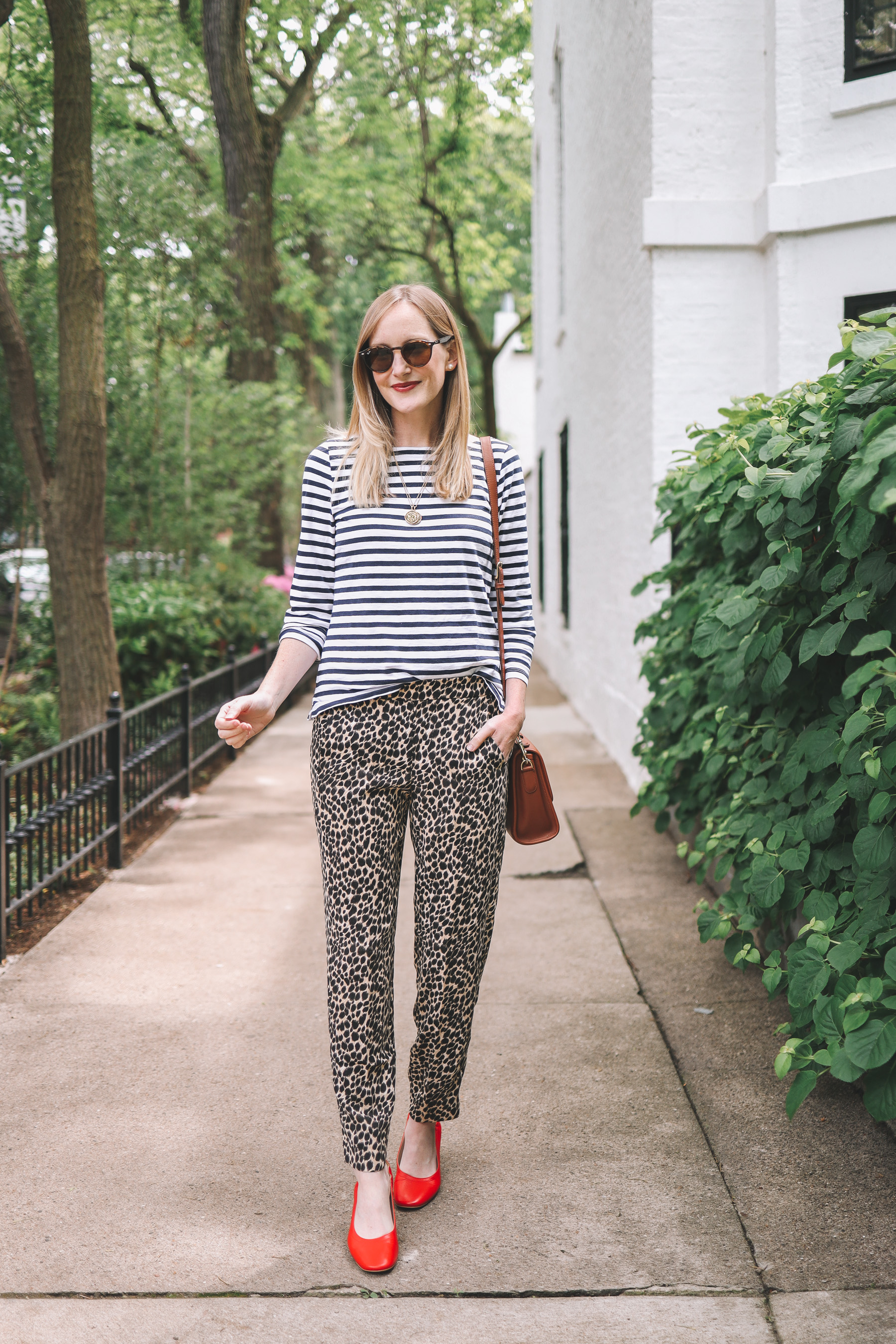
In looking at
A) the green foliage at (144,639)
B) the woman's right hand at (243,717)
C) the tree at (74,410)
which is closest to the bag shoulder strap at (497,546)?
the woman's right hand at (243,717)

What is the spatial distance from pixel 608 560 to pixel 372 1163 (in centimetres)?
646

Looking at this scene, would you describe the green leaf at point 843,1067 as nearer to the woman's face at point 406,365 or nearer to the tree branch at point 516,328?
the woman's face at point 406,365

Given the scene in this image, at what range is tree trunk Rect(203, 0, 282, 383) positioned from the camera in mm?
12992

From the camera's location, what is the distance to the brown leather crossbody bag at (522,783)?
2725mm

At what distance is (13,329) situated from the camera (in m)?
7.67

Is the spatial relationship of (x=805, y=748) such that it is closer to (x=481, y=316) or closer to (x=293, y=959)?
(x=293, y=959)

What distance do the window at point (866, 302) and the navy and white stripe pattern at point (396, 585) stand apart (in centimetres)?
389

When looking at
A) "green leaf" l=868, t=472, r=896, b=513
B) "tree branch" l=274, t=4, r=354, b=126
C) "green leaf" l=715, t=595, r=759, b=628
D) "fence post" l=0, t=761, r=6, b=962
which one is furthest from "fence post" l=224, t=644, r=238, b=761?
"tree branch" l=274, t=4, r=354, b=126

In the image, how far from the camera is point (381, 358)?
2.65m

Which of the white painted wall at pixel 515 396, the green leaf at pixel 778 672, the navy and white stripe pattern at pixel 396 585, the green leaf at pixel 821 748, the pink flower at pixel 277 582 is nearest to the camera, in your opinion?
the navy and white stripe pattern at pixel 396 585

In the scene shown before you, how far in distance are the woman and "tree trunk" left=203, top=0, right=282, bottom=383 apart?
1060cm

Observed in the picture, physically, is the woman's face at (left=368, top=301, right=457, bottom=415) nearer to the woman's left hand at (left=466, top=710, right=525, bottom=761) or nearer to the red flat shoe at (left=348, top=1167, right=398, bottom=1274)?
the woman's left hand at (left=466, top=710, right=525, bottom=761)

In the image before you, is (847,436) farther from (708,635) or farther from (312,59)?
(312,59)

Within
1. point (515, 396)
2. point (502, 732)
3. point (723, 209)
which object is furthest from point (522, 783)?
point (515, 396)
